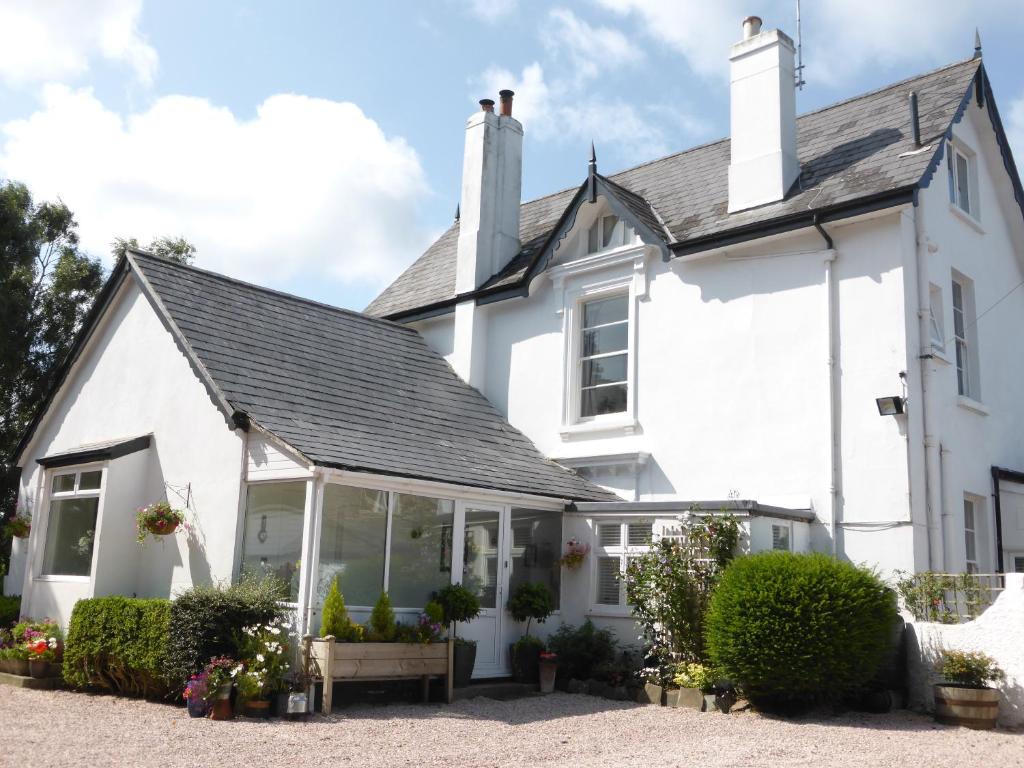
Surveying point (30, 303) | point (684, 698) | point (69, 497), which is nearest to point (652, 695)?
point (684, 698)

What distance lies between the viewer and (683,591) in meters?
12.7

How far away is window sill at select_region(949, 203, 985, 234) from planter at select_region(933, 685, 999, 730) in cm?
749

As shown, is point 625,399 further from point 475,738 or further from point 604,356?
point 475,738

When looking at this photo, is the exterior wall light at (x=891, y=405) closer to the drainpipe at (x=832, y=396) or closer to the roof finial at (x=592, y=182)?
the drainpipe at (x=832, y=396)

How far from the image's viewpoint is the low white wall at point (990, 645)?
421 inches

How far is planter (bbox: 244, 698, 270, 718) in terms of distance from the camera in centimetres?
1055

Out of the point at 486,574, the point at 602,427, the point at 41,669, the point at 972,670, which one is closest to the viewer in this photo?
the point at 972,670

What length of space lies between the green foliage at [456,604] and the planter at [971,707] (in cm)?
569

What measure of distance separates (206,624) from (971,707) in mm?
8280

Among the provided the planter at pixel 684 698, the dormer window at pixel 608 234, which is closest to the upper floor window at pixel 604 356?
the dormer window at pixel 608 234

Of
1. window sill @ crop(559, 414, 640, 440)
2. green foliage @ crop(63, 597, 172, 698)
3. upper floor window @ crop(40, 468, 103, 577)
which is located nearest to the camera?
green foliage @ crop(63, 597, 172, 698)

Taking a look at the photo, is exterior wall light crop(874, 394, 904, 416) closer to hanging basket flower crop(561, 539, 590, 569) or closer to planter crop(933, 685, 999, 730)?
planter crop(933, 685, 999, 730)

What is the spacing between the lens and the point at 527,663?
1363 centimetres

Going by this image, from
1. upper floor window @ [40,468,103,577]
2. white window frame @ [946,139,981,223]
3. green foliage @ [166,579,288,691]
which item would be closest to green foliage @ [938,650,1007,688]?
white window frame @ [946,139,981,223]
